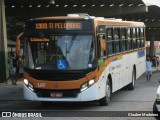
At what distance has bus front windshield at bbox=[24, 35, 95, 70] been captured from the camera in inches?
576

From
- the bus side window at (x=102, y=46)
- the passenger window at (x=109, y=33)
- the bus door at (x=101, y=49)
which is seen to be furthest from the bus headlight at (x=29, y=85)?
the passenger window at (x=109, y=33)

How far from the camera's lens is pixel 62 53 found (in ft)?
48.3

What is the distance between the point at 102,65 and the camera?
15.4 metres

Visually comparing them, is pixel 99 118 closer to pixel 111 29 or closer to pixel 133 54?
pixel 111 29

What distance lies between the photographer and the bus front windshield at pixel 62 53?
14.6m

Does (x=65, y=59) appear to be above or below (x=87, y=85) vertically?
above

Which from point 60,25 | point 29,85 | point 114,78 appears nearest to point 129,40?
point 114,78

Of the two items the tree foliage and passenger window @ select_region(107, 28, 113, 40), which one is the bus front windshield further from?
the tree foliage

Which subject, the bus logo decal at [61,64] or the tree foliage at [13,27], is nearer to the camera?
the bus logo decal at [61,64]

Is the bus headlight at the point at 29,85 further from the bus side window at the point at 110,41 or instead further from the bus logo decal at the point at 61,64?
the bus side window at the point at 110,41

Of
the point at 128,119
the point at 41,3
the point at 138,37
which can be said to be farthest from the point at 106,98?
the point at 41,3

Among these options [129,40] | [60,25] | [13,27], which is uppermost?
[60,25]

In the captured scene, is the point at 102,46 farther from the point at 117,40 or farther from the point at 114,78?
the point at 117,40

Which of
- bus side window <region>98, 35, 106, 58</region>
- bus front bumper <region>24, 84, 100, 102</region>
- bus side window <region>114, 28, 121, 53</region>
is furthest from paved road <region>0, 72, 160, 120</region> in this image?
bus side window <region>114, 28, 121, 53</region>
